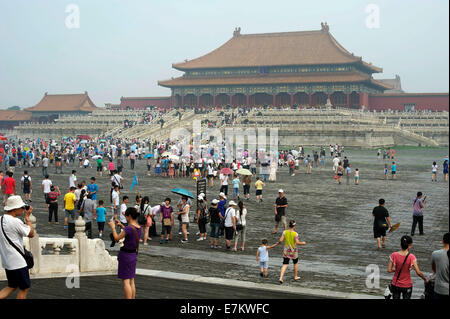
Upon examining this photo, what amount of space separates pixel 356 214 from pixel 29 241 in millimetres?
11260

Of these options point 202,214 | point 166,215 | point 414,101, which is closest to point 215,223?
point 202,214

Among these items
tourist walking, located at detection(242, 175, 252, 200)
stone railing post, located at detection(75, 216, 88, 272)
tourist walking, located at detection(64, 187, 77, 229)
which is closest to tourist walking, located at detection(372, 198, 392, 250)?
stone railing post, located at detection(75, 216, 88, 272)

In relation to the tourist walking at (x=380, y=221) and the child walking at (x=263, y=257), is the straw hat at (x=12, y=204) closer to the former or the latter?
the child walking at (x=263, y=257)

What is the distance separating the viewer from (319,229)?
15156 mm

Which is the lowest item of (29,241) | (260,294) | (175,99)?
(260,294)

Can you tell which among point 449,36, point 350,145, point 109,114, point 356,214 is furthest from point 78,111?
point 449,36

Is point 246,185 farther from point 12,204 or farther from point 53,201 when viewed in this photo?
point 12,204

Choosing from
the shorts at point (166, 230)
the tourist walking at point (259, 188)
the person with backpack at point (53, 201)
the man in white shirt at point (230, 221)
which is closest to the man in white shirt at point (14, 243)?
the man in white shirt at point (230, 221)

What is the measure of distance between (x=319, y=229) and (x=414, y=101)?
172 feet

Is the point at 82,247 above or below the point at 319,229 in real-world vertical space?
above

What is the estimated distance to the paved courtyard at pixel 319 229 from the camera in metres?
10.6

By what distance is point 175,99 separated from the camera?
75125 millimetres

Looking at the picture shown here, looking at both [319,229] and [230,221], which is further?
[319,229]
